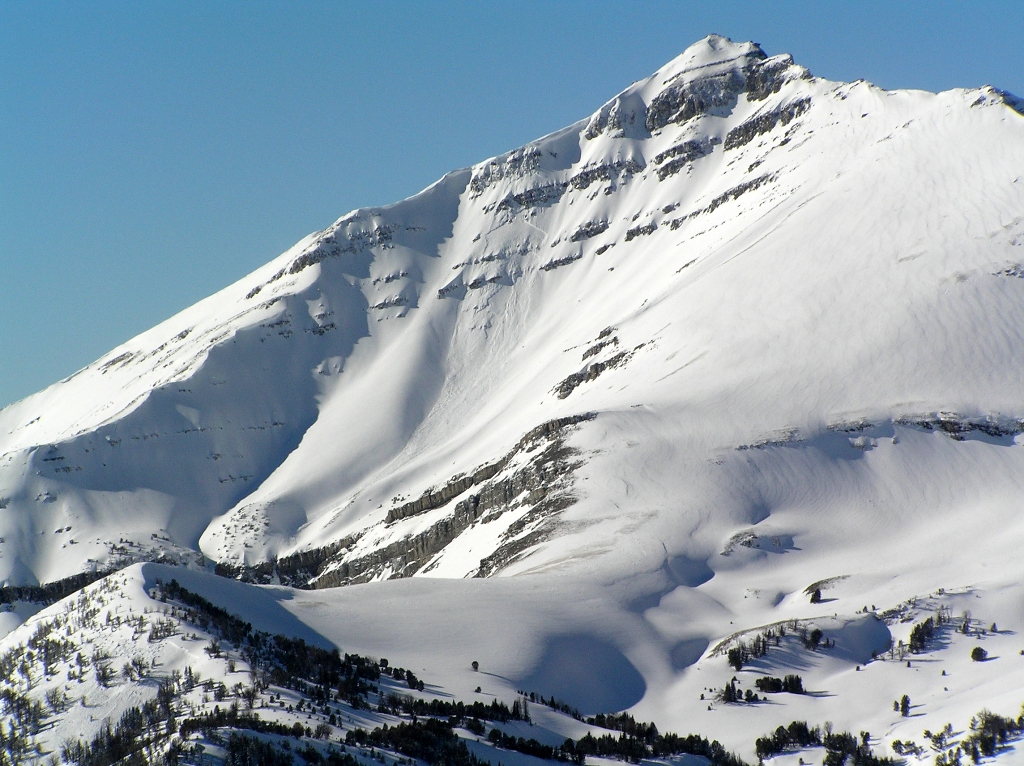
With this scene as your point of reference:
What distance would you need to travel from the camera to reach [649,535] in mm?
105188

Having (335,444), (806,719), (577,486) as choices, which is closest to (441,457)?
(335,444)

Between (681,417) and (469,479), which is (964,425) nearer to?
(681,417)

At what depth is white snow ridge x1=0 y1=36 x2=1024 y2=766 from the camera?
67.7 m

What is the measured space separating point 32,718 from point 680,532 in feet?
194

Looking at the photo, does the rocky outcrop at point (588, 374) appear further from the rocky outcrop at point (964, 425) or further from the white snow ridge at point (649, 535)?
the rocky outcrop at point (964, 425)

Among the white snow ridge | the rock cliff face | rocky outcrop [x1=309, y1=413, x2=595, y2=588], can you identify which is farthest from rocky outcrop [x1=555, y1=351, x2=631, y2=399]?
rocky outcrop [x1=309, y1=413, x2=595, y2=588]

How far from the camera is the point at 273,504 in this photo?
18212cm

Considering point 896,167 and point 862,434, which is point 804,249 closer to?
point 896,167

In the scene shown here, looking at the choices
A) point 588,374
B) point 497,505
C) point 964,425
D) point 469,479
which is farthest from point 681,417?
point 588,374

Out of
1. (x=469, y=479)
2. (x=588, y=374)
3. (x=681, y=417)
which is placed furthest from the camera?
(x=588, y=374)

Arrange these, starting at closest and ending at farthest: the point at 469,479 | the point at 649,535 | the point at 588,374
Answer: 1. the point at 649,535
2. the point at 469,479
3. the point at 588,374

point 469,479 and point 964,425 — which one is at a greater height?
point 469,479

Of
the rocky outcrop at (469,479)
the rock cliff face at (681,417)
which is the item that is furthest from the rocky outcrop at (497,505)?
the rock cliff face at (681,417)

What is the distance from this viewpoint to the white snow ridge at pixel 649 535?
6769cm
